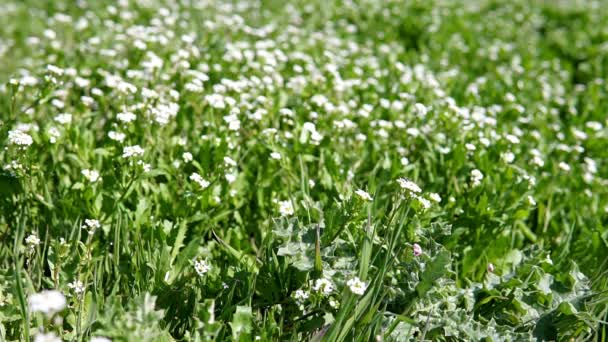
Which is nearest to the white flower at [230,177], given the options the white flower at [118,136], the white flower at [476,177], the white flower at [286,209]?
the white flower at [286,209]

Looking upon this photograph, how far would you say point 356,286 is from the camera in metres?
2.61

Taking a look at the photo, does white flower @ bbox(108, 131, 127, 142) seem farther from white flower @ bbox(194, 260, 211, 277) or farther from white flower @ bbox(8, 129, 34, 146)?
white flower @ bbox(194, 260, 211, 277)

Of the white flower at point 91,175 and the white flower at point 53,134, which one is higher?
the white flower at point 53,134

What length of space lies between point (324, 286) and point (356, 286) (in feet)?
0.54

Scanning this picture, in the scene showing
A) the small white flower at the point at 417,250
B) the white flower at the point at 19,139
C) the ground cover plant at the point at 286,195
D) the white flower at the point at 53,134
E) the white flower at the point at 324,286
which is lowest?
the ground cover plant at the point at 286,195

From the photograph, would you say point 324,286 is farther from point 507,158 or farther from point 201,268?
point 507,158

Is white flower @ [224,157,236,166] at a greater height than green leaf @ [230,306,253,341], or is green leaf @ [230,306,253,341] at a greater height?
white flower @ [224,157,236,166]

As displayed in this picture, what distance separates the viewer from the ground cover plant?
9.26 feet

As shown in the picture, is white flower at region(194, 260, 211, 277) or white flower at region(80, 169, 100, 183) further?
white flower at region(80, 169, 100, 183)

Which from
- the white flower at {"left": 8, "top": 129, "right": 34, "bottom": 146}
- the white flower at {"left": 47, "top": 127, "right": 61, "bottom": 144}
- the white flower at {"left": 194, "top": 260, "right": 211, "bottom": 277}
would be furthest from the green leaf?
the white flower at {"left": 47, "top": 127, "right": 61, "bottom": 144}

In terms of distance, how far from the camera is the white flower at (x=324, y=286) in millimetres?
2689

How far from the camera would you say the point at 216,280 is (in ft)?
9.87

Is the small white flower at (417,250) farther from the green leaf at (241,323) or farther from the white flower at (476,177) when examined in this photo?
the white flower at (476,177)

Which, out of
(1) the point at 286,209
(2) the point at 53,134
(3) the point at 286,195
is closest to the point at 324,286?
(1) the point at 286,209
